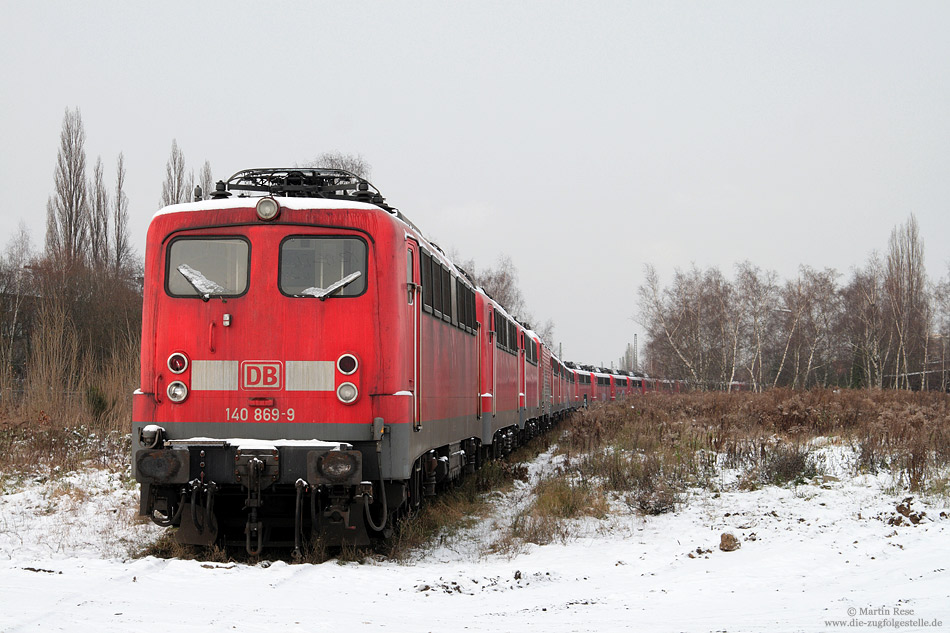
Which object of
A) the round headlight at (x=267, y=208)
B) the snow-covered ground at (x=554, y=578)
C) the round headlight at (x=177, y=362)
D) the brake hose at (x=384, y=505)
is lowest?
the snow-covered ground at (x=554, y=578)

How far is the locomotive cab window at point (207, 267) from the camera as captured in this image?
25.1 ft

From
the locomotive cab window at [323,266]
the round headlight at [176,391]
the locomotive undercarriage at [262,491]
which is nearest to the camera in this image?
the locomotive undercarriage at [262,491]

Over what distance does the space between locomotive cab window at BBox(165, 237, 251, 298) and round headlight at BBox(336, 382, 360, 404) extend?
1252 mm

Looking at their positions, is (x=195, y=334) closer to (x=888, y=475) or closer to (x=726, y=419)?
(x=888, y=475)

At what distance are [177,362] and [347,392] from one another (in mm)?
1541

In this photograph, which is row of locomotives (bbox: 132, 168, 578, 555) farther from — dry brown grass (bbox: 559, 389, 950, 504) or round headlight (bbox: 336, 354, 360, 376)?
dry brown grass (bbox: 559, 389, 950, 504)

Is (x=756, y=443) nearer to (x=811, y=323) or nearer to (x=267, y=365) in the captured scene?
(x=267, y=365)

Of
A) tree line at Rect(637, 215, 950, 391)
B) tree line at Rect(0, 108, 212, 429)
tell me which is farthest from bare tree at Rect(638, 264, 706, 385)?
tree line at Rect(0, 108, 212, 429)

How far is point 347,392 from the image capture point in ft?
24.3

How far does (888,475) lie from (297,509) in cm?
763

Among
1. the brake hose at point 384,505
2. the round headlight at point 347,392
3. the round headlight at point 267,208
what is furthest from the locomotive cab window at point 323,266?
the brake hose at point 384,505

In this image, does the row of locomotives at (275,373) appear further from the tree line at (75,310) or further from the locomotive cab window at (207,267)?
the tree line at (75,310)

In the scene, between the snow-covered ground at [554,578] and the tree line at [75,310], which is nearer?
the snow-covered ground at [554,578]

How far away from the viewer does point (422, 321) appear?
8.66m
